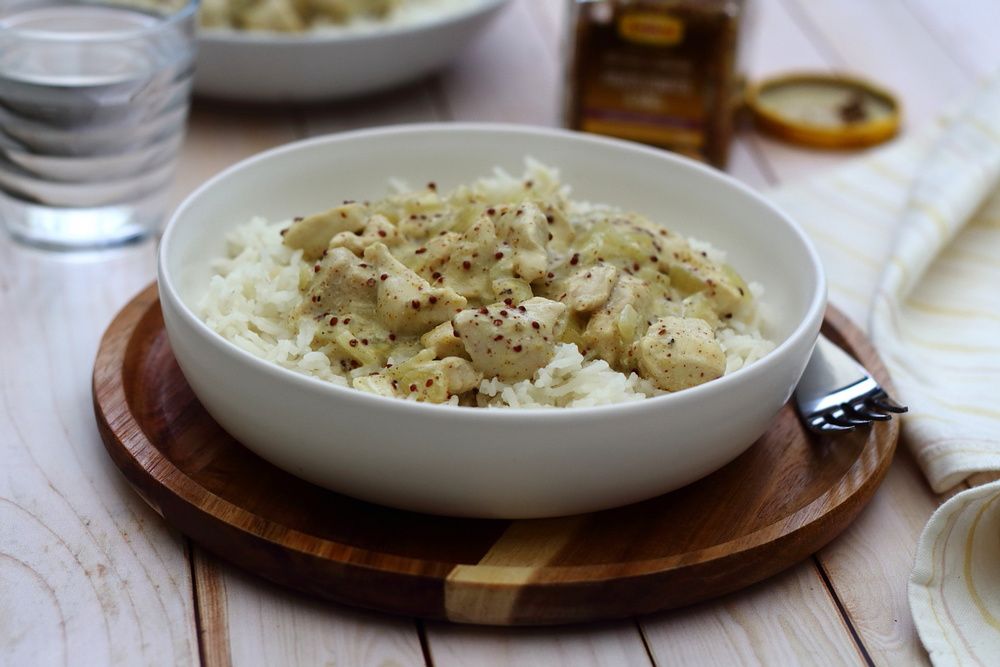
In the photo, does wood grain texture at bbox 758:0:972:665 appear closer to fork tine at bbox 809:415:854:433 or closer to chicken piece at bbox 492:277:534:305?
fork tine at bbox 809:415:854:433

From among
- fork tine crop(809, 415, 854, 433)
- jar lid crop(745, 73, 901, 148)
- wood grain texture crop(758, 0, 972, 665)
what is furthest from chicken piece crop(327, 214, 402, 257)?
jar lid crop(745, 73, 901, 148)

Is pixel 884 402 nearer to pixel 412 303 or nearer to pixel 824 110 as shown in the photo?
pixel 412 303

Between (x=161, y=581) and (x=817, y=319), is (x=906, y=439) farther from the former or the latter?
(x=161, y=581)

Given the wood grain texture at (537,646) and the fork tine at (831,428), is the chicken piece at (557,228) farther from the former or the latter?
Result: the wood grain texture at (537,646)

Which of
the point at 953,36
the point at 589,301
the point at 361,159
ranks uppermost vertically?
the point at 589,301

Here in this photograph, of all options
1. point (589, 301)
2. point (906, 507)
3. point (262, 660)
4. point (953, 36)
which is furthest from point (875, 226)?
point (262, 660)

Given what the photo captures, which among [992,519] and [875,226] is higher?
[992,519]
